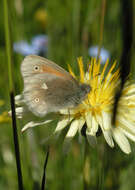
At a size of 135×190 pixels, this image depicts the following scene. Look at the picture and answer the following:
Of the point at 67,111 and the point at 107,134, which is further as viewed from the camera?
the point at 67,111

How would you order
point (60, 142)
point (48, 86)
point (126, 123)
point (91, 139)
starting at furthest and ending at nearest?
point (60, 142) → point (48, 86) → point (126, 123) → point (91, 139)

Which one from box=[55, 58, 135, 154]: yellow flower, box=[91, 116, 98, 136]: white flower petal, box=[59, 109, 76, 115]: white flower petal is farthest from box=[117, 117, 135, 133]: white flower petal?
box=[59, 109, 76, 115]: white flower petal

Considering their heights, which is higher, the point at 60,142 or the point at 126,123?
the point at 126,123

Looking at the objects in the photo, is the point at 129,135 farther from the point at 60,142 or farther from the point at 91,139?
the point at 60,142

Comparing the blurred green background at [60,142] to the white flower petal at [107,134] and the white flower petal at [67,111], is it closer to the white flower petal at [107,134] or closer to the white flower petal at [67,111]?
the white flower petal at [107,134]

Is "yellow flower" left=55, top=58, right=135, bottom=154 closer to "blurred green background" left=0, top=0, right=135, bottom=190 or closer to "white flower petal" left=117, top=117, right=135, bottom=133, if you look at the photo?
"white flower petal" left=117, top=117, right=135, bottom=133

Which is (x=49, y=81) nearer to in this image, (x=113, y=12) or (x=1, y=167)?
(x=1, y=167)

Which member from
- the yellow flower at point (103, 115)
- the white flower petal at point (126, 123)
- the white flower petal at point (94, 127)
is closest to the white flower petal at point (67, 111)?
the yellow flower at point (103, 115)

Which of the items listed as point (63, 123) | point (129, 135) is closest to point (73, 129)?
point (63, 123)
